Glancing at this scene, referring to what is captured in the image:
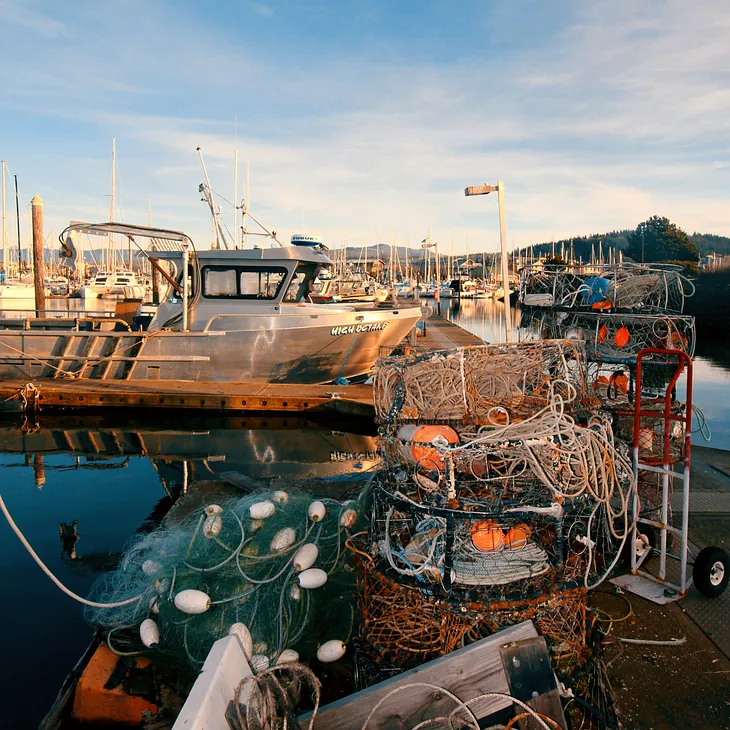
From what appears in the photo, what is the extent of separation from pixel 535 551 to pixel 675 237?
72.4m

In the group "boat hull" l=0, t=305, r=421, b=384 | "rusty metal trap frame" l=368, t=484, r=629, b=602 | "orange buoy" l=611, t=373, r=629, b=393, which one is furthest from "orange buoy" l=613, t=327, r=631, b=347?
"boat hull" l=0, t=305, r=421, b=384

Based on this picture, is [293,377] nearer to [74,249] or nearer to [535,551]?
[74,249]

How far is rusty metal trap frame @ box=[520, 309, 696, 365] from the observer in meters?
5.30

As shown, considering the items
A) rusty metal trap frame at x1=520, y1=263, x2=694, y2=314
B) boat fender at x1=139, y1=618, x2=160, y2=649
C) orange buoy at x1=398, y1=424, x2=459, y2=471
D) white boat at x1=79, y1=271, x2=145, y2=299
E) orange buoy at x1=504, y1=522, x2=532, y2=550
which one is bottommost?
boat fender at x1=139, y1=618, x2=160, y2=649

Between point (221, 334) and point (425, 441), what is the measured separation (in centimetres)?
1063

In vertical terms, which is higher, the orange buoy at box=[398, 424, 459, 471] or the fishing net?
the orange buoy at box=[398, 424, 459, 471]

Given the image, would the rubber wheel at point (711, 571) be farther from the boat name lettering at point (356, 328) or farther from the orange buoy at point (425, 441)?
the boat name lettering at point (356, 328)

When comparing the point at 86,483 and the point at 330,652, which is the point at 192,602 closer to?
the point at 330,652

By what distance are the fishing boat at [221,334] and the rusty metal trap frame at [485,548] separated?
34.0ft

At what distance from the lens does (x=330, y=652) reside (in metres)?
3.48

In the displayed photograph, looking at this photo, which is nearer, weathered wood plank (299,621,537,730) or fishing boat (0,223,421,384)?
weathered wood plank (299,621,537,730)

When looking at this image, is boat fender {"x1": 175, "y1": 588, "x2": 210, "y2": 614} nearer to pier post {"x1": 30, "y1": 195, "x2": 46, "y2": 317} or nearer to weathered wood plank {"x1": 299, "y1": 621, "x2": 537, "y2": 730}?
weathered wood plank {"x1": 299, "y1": 621, "x2": 537, "y2": 730}

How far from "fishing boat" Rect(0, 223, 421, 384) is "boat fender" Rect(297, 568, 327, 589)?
10.0m

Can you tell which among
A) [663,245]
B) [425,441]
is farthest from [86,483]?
[663,245]
